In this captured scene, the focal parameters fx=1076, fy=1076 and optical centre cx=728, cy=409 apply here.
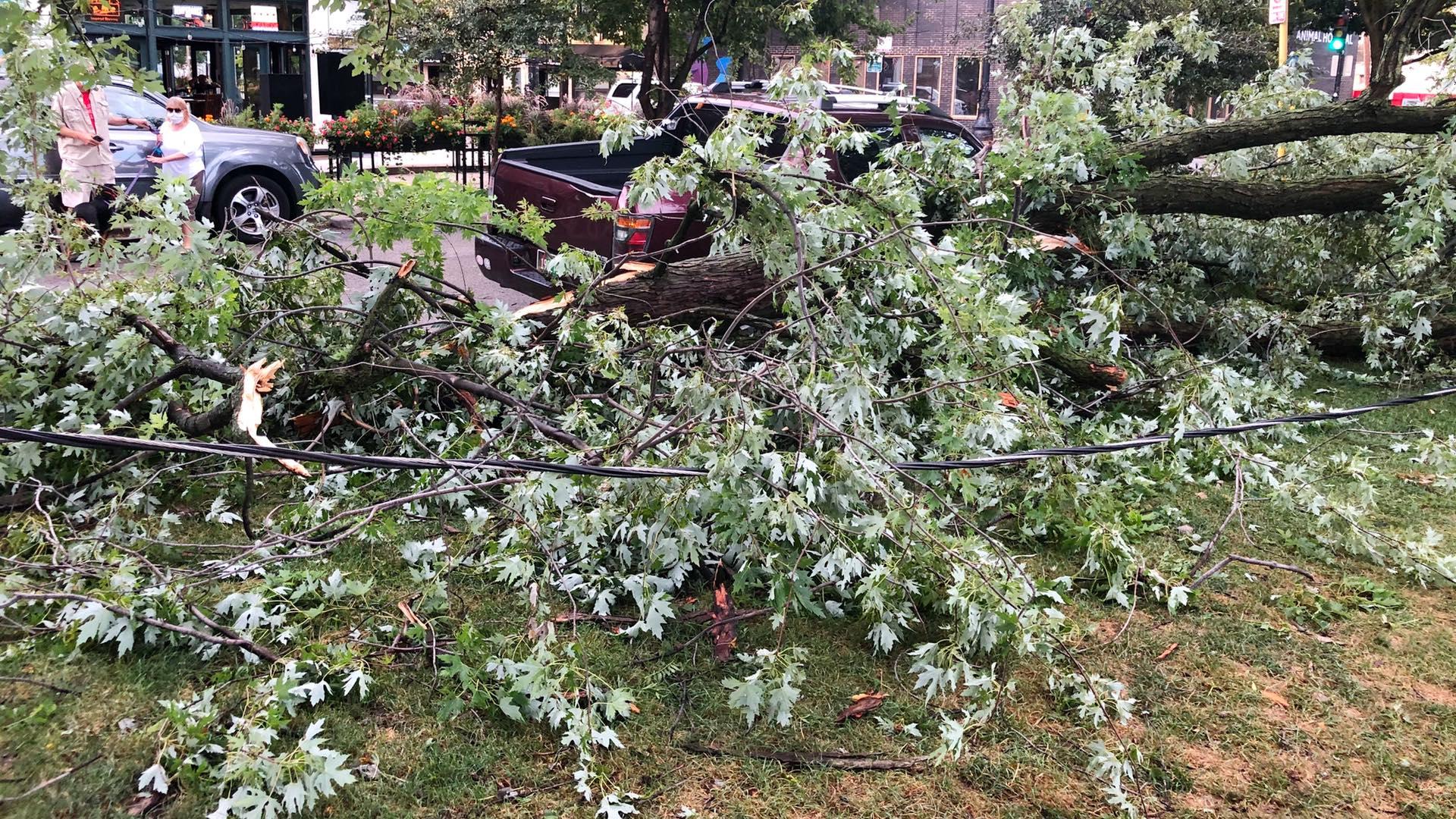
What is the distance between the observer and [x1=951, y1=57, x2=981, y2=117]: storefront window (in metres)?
32.8

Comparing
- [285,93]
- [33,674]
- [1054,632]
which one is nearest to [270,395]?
[33,674]

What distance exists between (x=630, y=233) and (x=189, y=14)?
16.6 meters

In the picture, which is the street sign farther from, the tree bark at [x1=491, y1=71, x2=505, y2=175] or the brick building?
the brick building

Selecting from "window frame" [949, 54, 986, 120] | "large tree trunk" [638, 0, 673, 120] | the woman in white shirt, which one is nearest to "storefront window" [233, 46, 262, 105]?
"large tree trunk" [638, 0, 673, 120]

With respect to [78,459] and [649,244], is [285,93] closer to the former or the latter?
[649,244]

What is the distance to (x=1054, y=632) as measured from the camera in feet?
10.8

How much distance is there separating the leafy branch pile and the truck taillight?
3.99 ft

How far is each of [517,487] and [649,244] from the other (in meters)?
3.58

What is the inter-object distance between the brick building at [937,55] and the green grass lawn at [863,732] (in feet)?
99.1

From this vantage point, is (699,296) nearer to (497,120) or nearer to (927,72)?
(497,120)

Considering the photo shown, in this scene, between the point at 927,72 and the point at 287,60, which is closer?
the point at 287,60

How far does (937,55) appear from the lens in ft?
116

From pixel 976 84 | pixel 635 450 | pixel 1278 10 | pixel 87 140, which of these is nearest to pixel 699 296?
pixel 635 450

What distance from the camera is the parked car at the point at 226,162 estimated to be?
10.4m
